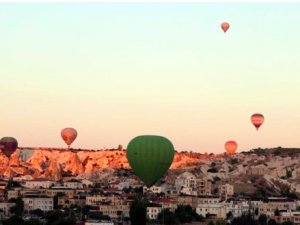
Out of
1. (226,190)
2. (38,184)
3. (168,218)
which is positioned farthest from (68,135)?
(226,190)

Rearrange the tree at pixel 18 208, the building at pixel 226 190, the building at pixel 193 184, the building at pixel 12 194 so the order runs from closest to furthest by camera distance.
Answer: the tree at pixel 18 208 → the building at pixel 12 194 → the building at pixel 226 190 → the building at pixel 193 184

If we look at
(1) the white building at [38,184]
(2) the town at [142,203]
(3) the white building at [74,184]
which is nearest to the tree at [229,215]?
(2) the town at [142,203]

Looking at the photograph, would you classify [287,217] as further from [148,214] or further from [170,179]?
[170,179]

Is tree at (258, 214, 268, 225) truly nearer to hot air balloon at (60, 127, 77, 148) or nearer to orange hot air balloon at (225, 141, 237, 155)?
orange hot air balloon at (225, 141, 237, 155)

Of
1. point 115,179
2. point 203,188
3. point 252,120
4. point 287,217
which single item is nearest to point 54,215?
point 252,120

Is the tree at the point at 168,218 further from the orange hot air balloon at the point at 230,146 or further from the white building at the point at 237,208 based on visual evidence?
the orange hot air balloon at the point at 230,146

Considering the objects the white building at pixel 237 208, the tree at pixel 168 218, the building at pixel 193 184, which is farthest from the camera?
the building at pixel 193 184
